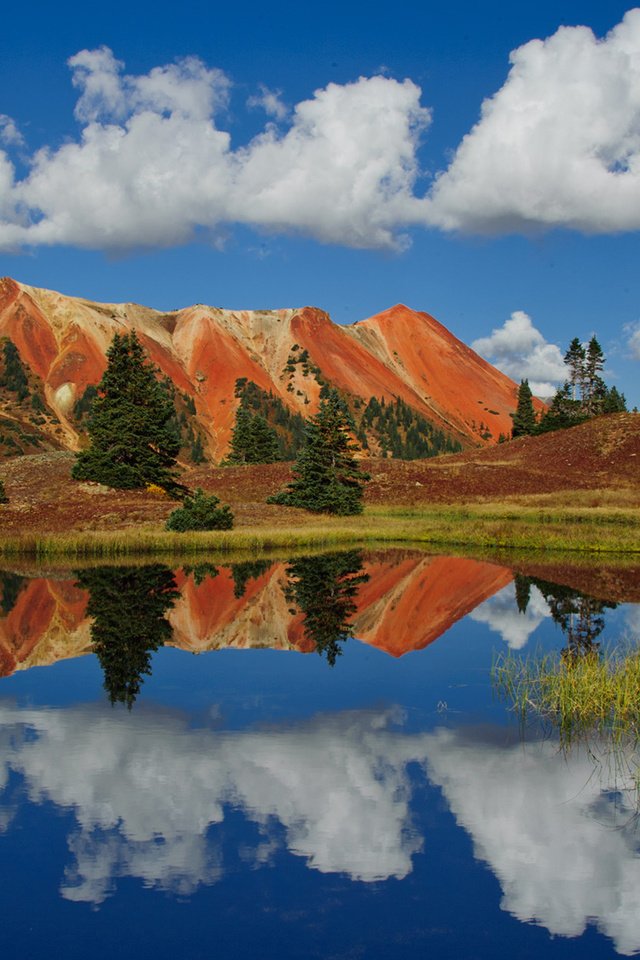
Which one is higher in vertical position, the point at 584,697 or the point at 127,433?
the point at 127,433

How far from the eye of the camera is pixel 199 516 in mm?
41844

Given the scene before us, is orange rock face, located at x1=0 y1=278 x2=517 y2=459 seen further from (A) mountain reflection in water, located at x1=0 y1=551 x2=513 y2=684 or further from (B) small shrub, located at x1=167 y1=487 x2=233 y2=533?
(A) mountain reflection in water, located at x1=0 y1=551 x2=513 y2=684

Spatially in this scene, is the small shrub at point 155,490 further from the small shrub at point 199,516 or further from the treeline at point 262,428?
the treeline at point 262,428

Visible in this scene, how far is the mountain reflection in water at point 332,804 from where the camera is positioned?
829 cm

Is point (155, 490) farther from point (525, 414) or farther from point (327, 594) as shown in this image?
point (525, 414)

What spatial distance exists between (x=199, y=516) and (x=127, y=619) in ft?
64.2

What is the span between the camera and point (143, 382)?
179ft

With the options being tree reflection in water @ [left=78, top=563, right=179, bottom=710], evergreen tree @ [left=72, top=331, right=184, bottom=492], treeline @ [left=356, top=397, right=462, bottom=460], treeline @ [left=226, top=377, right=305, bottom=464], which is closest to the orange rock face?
treeline @ [left=226, top=377, right=305, bottom=464]

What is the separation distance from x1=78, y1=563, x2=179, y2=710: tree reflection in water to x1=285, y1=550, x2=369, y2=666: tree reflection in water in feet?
12.1

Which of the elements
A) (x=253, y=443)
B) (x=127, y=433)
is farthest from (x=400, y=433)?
(x=127, y=433)

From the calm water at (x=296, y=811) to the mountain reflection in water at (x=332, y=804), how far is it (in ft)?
0.10

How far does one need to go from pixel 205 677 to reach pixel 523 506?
37.2 meters

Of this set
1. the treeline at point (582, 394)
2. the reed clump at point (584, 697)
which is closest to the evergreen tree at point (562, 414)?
the treeline at point (582, 394)

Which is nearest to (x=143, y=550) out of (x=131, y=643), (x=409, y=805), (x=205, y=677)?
(x=131, y=643)
